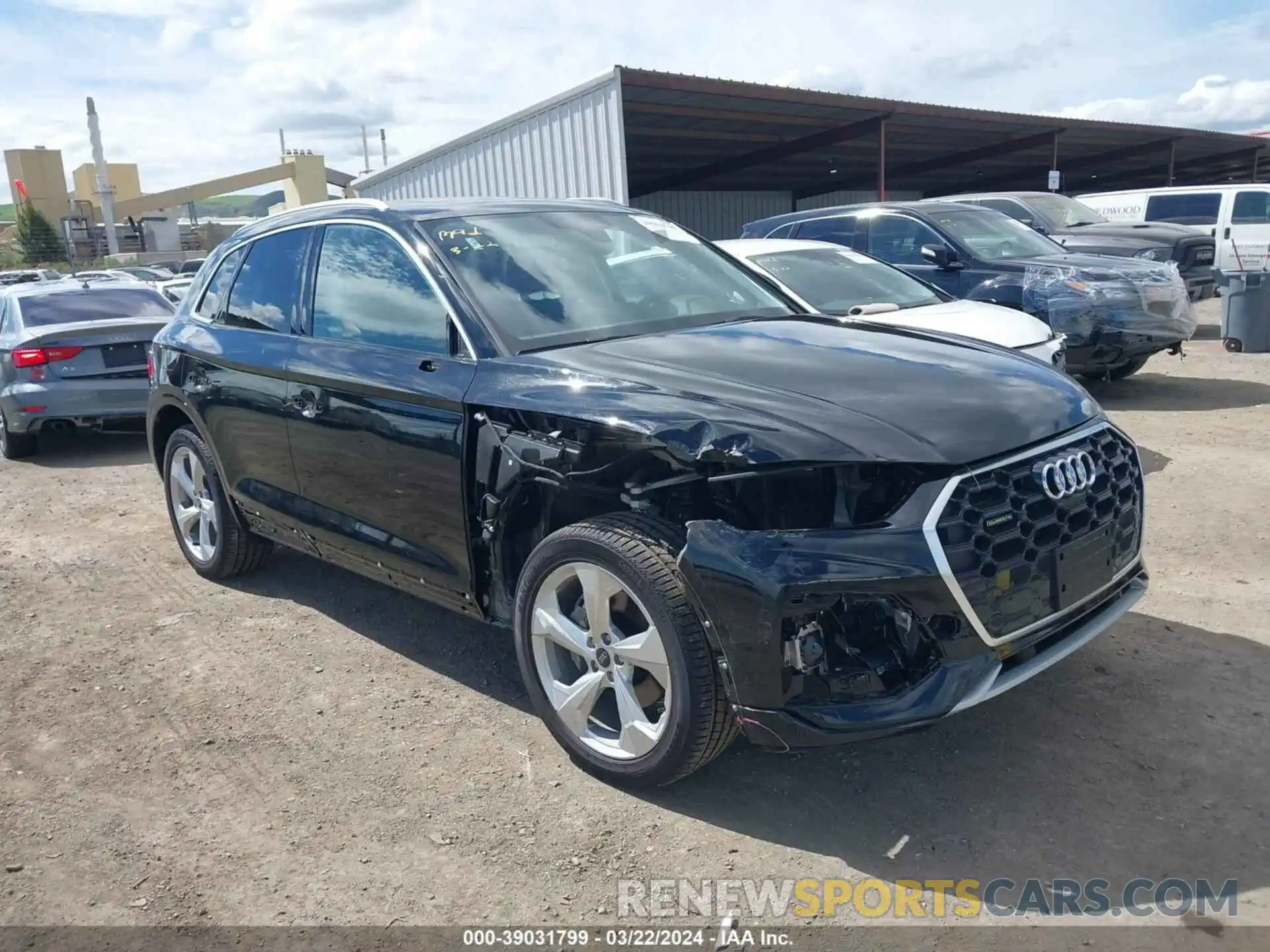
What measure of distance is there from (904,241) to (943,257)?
65 cm

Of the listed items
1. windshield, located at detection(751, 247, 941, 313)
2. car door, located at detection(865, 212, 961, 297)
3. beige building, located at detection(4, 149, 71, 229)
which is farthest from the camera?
beige building, located at detection(4, 149, 71, 229)

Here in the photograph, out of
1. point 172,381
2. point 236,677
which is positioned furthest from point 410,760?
point 172,381

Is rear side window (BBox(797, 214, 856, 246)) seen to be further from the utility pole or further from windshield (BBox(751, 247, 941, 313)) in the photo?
the utility pole

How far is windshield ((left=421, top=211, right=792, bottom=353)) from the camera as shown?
3.64m

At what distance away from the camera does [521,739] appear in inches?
140

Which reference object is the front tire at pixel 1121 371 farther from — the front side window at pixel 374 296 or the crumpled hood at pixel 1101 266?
the front side window at pixel 374 296

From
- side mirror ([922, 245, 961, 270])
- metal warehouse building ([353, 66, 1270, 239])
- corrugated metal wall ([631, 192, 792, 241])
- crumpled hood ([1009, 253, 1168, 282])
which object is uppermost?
metal warehouse building ([353, 66, 1270, 239])

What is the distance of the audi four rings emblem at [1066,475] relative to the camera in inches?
113

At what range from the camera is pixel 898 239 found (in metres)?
9.96

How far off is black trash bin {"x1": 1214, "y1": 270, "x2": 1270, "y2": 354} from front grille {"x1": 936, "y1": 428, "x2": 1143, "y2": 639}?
10068mm

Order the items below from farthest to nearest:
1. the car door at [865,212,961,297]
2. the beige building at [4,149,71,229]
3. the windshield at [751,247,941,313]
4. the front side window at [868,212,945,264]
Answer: the beige building at [4,149,71,229] → the front side window at [868,212,945,264] → the car door at [865,212,961,297] → the windshield at [751,247,941,313]

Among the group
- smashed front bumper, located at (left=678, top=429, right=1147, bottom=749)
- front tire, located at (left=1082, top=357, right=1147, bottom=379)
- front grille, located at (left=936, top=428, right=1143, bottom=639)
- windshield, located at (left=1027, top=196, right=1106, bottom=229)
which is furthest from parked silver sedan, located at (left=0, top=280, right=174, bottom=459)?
windshield, located at (left=1027, top=196, right=1106, bottom=229)

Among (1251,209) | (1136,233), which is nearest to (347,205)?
(1136,233)

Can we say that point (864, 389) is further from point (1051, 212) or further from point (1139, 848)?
point (1051, 212)
